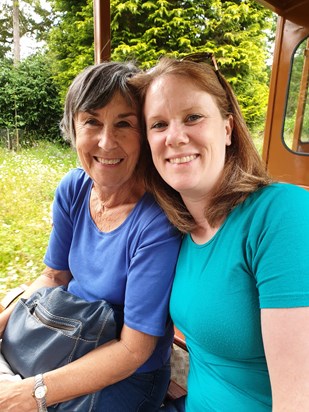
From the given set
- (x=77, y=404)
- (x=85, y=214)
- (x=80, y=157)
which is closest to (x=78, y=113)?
(x=80, y=157)

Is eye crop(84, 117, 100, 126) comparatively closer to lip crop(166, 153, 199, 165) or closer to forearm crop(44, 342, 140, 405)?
lip crop(166, 153, 199, 165)

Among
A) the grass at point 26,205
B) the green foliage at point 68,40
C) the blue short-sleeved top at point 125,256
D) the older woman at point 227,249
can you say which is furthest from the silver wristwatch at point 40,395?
the green foliage at point 68,40

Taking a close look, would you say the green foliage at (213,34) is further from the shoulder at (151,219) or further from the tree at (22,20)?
the shoulder at (151,219)

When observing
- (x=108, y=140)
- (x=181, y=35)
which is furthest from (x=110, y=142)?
(x=181, y=35)

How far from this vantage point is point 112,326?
1253 millimetres

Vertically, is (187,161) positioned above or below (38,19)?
below

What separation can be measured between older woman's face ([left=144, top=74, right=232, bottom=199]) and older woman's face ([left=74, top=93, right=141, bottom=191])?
0.21 m

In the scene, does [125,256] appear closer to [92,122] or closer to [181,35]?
[92,122]

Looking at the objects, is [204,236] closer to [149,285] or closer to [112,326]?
[149,285]

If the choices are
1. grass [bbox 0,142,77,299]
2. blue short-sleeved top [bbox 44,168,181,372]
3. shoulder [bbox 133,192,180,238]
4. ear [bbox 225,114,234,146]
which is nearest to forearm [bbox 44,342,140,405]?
blue short-sleeved top [bbox 44,168,181,372]

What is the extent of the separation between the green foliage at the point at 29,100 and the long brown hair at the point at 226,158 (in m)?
5.55

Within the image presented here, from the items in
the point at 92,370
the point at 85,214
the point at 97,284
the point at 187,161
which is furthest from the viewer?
the point at 85,214

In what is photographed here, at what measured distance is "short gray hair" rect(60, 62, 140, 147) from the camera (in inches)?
51.2

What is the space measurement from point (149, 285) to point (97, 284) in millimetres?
285
